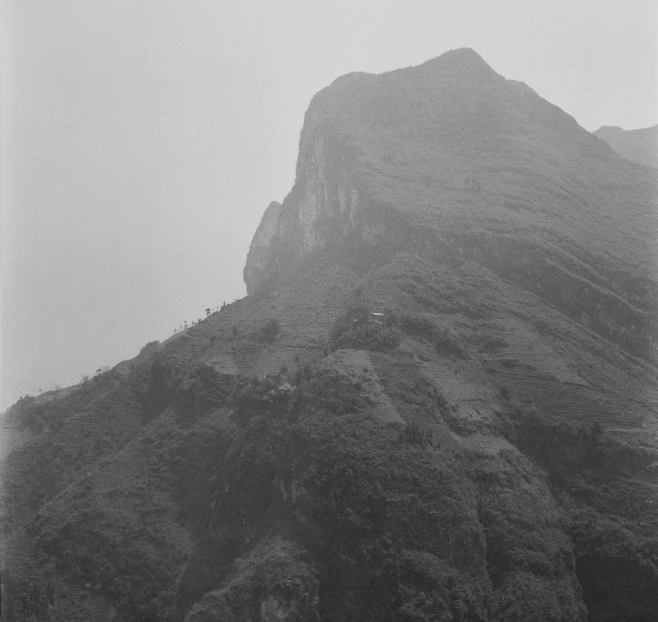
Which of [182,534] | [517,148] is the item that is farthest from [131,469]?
[517,148]

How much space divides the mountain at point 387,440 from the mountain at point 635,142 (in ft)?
193

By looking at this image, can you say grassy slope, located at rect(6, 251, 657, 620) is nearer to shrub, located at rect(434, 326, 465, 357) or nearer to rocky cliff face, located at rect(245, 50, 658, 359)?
shrub, located at rect(434, 326, 465, 357)

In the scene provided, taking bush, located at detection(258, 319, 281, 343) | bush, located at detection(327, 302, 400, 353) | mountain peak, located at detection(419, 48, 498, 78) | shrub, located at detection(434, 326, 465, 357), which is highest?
mountain peak, located at detection(419, 48, 498, 78)

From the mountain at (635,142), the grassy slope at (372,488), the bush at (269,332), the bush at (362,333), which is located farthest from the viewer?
the mountain at (635,142)

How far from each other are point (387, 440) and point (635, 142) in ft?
422

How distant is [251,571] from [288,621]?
4004 mm

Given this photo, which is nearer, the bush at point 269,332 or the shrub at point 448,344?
the shrub at point 448,344

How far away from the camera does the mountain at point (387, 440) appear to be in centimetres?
4944

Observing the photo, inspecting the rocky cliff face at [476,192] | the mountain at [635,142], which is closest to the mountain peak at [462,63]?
the rocky cliff face at [476,192]

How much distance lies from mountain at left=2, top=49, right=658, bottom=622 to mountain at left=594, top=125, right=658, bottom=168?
58.8 m

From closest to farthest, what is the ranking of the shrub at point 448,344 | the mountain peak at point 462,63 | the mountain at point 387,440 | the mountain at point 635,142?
the mountain at point 387,440, the shrub at point 448,344, the mountain peak at point 462,63, the mountain at point 635,142

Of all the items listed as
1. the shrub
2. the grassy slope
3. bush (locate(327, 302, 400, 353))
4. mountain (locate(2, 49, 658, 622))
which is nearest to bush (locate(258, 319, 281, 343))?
mountain (locate(2, 49, 658, 622))

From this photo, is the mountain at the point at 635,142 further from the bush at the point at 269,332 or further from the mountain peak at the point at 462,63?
the bush at the point at 269,332

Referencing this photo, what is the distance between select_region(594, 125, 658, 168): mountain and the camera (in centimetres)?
15132
